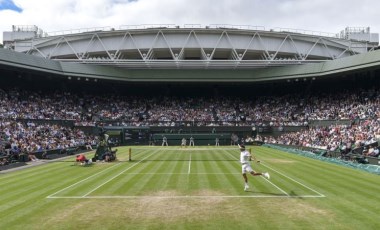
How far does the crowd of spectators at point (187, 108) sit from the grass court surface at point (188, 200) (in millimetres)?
32252

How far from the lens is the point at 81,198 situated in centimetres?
1538

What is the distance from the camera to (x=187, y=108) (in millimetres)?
69375

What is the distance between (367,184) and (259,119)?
4574cm

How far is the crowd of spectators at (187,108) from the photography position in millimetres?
53812

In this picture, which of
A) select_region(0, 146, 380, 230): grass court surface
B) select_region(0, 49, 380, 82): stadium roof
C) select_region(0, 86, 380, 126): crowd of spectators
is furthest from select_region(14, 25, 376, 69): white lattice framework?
select_region(0, 146, 380, 230): grass court surface

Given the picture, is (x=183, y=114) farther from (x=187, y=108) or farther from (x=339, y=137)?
(x=339, y=137)

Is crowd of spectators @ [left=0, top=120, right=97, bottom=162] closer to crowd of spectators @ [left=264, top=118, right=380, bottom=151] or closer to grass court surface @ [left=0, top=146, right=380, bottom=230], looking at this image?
grass court surface @ [left=0, top=146, right=380, bottom=230]

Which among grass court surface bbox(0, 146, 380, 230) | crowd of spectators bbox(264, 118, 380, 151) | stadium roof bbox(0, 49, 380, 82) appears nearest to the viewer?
grass court surface bbox(0, 146, 380, 230)

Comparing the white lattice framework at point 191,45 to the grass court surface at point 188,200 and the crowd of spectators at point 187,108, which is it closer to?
the crowd of spectators at point 187,108

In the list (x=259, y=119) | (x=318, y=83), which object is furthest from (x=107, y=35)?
(x=318, y=83)

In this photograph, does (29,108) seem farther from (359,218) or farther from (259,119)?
(359,218)

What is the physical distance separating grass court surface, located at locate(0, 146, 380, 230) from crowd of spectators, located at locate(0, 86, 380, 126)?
1270 inches

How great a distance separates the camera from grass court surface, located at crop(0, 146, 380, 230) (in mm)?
11422

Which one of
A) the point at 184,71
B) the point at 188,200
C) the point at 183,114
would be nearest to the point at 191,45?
the point at 184,71
